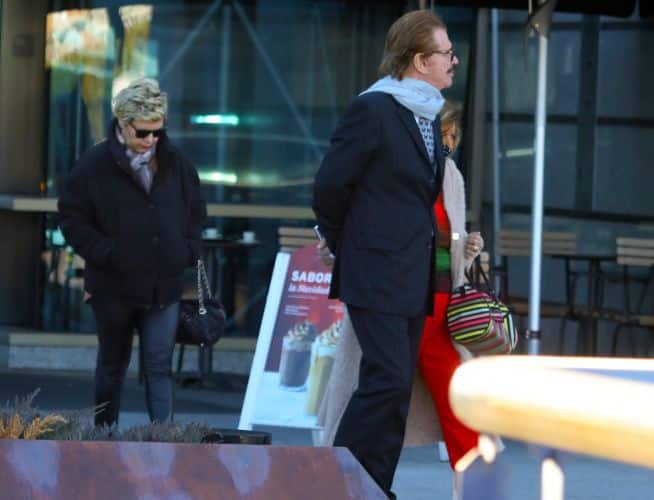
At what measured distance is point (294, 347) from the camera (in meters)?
7.12

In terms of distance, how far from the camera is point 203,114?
10.4m

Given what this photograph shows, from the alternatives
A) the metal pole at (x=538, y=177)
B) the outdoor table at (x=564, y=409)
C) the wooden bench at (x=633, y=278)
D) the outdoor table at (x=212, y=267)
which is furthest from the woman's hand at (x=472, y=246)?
the wooden bench at (x=633, y=278)

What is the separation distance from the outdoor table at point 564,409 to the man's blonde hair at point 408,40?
3961 mm

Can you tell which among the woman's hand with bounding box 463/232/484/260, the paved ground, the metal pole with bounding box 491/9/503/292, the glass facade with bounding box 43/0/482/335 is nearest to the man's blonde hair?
the woman's hand with bounding box 463/232/484/260

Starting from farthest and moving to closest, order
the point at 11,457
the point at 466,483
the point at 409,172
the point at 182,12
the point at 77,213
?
the point at 182,12
the point at 77,213
the point at 409,172
the point at 11,457
the point at 466,483

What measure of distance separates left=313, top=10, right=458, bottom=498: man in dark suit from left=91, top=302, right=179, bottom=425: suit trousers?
3.77 feet

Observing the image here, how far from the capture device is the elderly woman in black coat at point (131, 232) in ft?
20.3

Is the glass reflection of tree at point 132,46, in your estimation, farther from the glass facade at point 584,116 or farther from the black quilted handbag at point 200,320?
the black quilted handbag at point 200,320

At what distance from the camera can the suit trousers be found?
20.6 ft

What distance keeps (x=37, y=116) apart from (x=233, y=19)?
4.64 ft

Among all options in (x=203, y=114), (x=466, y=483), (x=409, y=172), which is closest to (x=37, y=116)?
(x=203, y=114)

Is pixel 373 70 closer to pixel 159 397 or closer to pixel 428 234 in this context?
pixel 159 397

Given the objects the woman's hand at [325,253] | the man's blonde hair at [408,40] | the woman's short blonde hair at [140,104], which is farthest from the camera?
the woman's short blonde hair at [140,104]

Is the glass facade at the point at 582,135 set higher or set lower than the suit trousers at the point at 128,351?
higher
